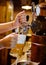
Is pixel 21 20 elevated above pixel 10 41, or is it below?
above

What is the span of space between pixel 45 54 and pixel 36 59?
8cm

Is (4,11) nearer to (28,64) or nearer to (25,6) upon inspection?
(25,6)

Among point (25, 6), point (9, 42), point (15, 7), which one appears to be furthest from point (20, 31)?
point (9, 42)

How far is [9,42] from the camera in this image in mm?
1280

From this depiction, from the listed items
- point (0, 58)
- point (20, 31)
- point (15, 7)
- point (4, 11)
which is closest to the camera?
point (20, 31)

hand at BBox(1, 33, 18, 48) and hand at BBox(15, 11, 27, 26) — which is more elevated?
hand at BBox(15, 11, 27, 26)

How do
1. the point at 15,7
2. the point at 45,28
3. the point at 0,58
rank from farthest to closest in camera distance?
the point at 15,7, the point at 0,58, the point at 45,28

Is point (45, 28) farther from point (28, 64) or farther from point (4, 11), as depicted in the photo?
point (4, 11)

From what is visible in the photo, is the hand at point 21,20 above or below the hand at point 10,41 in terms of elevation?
above

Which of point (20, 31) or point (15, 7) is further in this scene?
point (15, 7)

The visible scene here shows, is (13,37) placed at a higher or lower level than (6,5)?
lower

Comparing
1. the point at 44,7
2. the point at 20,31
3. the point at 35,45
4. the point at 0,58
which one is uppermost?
the point at 44,7

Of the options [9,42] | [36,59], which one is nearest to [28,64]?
[36,59]

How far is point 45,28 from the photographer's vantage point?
3.87 ft
